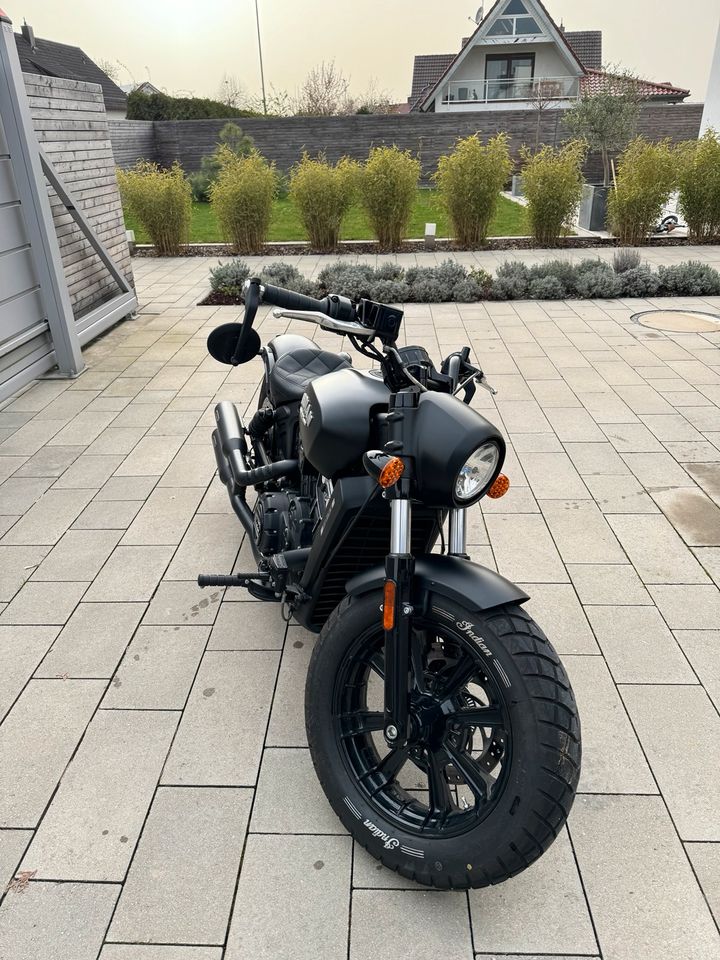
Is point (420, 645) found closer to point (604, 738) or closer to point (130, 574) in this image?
point (604, 738)

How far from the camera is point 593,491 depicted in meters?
3.70

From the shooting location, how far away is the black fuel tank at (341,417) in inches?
68.4

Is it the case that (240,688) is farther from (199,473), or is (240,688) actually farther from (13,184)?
(13,184)

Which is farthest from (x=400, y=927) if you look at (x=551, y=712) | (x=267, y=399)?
(x=267, y=399)

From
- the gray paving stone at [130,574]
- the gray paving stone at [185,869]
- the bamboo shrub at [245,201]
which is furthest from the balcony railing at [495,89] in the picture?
the gray paving stone at [185,869]

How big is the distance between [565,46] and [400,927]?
34.1 m

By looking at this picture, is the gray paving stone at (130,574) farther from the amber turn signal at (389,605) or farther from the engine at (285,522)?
the amber turn signal at (389,605)

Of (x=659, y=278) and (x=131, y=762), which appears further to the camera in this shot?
(x=659, y=278)

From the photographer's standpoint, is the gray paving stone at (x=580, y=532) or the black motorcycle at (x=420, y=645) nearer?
the black motorcycle at (x=420, y=645)


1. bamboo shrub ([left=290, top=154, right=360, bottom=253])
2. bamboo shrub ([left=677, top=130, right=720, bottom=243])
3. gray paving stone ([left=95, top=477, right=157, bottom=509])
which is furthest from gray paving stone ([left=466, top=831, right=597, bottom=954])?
bamboo shrub ([left=677, top=130, right=720, bottom=243])

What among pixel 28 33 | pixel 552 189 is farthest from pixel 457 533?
pixel 28 33

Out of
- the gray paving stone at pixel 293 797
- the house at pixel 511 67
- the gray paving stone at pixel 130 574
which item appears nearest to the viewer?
the gray paving stone at pixel 293 797

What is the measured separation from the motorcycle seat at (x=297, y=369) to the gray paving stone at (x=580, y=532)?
129cm

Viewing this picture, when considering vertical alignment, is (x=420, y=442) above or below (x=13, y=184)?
below
